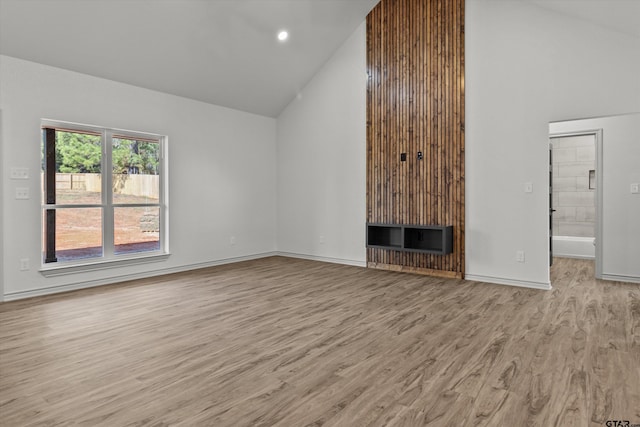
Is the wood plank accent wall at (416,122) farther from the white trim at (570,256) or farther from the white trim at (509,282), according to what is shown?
the white trim at (570,256)

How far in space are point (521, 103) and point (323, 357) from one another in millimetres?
3931

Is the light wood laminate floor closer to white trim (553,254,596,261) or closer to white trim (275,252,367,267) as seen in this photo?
white trim (275,252,367,267)

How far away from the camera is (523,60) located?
462 cm

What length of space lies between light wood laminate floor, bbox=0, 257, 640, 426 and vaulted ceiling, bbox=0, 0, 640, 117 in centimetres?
277

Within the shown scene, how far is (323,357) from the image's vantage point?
103 inches

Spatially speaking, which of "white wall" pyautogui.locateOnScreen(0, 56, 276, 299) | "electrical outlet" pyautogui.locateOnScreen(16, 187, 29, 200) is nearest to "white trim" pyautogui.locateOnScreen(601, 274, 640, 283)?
"white wall" pyautogui.locateOnScreen(0, 56, 276, 299)

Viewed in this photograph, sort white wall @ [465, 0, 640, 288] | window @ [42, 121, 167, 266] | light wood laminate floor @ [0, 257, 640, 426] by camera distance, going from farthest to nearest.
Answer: window @ [42, 121, 167, 266], white wall @ [465, 0, 640, 288], light wood laminate floor @ [0, 257, 640, 426]

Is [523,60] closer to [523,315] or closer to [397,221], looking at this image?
[397,221]

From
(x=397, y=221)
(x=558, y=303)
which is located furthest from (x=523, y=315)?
(x=397, y=221)

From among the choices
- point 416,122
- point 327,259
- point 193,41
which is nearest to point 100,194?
point 193,41

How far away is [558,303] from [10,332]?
5023 mm

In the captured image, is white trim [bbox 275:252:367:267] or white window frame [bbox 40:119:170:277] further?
white trim [bbox 275:252:367:267]

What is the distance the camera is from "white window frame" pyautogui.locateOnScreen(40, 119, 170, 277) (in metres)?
4.47

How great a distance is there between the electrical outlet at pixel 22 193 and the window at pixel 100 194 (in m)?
0.22
